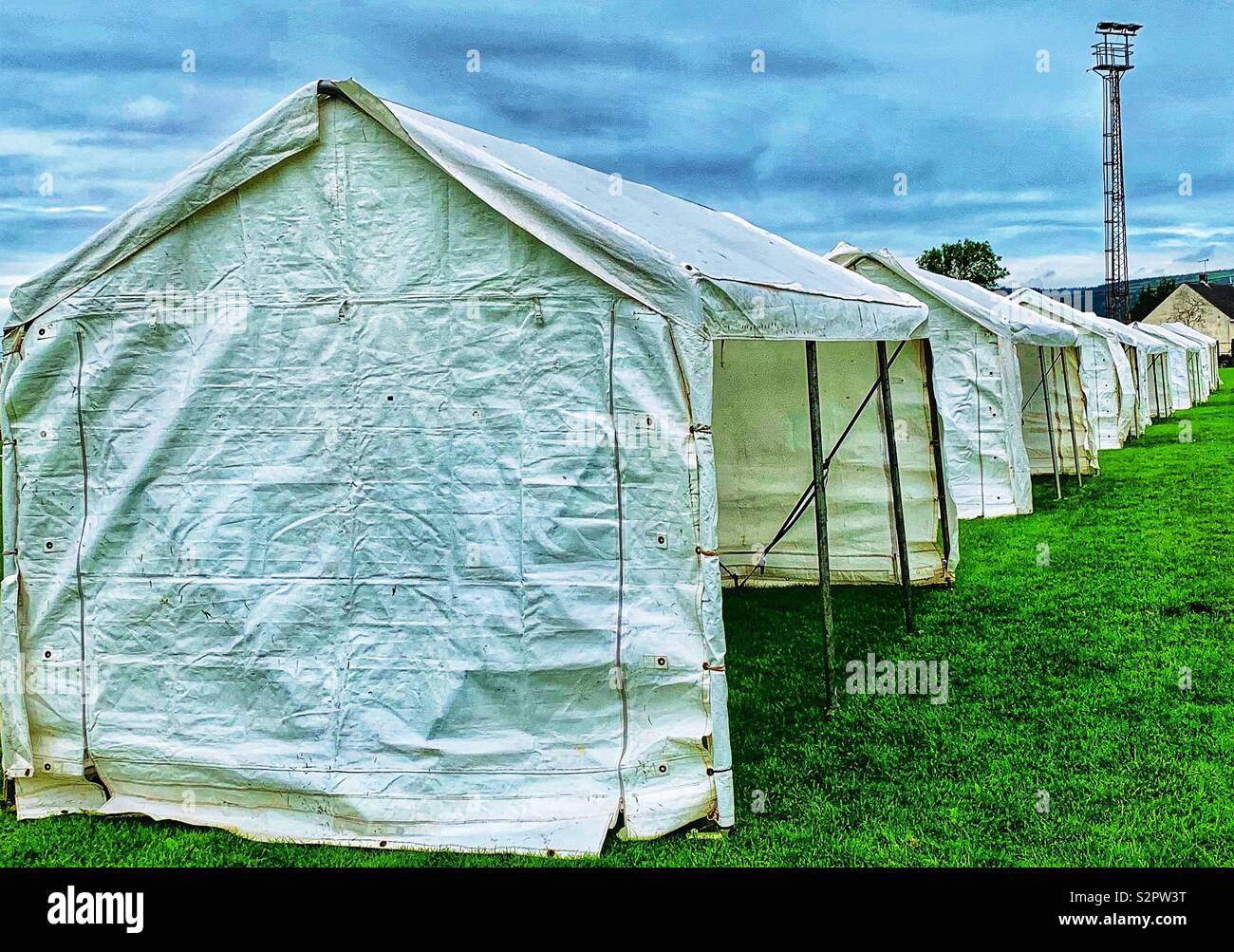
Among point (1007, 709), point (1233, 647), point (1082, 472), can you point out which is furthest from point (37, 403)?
point (1082, 472)

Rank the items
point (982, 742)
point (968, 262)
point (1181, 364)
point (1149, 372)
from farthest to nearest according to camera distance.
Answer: point (968, 262) → point (1181, 364) → point (1149, 372) → point (982, 742)

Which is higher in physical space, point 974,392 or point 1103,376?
point 1103,376

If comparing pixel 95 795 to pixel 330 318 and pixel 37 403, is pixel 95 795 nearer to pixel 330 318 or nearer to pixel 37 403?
pixel 37 403

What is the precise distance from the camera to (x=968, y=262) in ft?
176

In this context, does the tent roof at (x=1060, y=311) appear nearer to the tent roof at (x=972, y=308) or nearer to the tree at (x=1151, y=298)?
the tent roof at (x=972, y=308)

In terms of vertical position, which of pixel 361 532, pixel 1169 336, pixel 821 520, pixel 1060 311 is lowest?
pixel 821 520

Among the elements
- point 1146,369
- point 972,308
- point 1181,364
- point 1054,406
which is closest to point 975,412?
point 972,308

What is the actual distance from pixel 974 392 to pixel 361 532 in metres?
9.76

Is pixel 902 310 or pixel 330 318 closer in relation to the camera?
pixel 330 318

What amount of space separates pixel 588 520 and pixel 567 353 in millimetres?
758

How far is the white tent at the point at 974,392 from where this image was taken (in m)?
13.0

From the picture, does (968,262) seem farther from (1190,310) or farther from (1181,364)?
(1190,310)

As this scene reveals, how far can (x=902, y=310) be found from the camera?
751 cm

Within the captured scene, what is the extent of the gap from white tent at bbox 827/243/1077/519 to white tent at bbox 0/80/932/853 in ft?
27.5
